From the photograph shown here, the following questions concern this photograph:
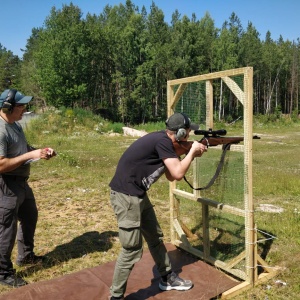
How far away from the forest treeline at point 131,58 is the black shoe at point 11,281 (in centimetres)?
3655

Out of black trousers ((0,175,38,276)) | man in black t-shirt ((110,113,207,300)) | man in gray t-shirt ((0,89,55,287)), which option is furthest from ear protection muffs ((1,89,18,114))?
man in black t-shirt ((110,113,207,300))

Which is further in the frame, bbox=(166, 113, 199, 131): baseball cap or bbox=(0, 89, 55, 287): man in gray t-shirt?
bbox=(0, 89, 55, 287): man in gray t-shirt

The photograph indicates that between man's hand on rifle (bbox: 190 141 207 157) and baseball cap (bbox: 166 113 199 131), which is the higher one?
baseball cap (bbox: 166 113 199 131)

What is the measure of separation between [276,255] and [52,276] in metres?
3.18

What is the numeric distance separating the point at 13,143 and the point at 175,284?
101 inches

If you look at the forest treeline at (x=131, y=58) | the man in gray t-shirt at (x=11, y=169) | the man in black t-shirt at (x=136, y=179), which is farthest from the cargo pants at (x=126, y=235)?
the forest treeline at (x=131, y=58)

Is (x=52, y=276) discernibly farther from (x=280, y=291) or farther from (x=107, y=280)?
(x=280, y=291)

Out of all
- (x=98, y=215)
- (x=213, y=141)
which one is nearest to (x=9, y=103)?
(x=213, y=141)

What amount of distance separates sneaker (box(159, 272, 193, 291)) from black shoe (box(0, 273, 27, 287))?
174cm

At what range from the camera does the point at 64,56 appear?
126 ft

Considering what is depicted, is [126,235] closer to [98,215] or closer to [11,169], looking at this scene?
[11,169]

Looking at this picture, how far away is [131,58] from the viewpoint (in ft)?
133

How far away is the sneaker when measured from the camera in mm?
3943

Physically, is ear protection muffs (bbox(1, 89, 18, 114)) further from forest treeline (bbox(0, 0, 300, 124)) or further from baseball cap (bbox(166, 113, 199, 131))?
forest treeline (bbox(0, 0, 300, 124))
